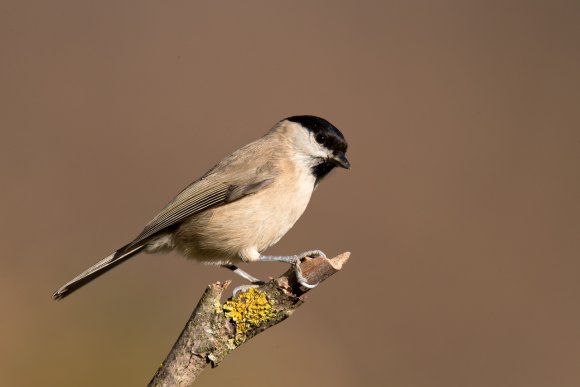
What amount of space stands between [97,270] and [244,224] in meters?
0.67

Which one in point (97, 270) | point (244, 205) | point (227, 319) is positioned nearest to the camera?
point (227, 319)

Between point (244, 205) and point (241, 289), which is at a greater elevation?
point (244, 205)

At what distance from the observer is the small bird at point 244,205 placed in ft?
10.4

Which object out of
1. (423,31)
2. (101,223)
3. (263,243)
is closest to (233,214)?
(263,243)

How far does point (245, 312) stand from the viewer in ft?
7.77

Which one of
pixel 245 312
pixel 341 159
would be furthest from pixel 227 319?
pixel 341 159

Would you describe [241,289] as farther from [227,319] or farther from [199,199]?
[199,199]

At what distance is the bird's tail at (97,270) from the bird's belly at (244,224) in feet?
0.83

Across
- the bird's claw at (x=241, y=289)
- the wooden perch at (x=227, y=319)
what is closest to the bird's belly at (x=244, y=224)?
the bird's claw at (x=241, y=289)

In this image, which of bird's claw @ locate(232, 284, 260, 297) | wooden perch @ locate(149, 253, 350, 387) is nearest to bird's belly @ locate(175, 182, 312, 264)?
bird's claw @ locate(232, 284, 260, 297)

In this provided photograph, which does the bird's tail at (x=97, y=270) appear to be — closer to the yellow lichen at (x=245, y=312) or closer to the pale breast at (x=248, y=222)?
the pale breast at (x=248, y=222)

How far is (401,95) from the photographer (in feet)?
18.8

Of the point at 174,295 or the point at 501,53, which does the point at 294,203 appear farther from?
the point at 501,53

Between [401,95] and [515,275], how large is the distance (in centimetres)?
175
